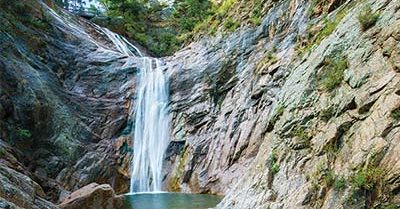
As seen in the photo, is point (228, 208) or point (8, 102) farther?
point (8, 102)

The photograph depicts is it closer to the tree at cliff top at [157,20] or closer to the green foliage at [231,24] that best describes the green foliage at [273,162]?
the green foliage at [231,24]

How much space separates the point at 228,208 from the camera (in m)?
8.96

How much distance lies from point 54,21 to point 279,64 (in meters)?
13.6

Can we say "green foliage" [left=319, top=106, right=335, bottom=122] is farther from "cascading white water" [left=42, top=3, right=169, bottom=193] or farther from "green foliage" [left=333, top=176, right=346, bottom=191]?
"cascading white water" [left=42, top=3, right=169, bottom=193]

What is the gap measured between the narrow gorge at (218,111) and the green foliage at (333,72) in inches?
1.6

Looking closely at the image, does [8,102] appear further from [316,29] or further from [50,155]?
[316,29]

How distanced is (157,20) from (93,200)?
1145 inches

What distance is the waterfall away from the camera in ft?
56.7

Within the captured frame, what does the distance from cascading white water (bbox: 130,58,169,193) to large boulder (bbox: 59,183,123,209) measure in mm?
5932

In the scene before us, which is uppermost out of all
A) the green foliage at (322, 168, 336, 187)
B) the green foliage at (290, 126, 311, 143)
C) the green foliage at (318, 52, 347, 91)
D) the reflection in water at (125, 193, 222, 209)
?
the green foliage at (318, 52, 347, 91)

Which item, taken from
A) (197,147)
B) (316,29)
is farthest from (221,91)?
(316,29)

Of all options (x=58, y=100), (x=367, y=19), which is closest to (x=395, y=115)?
(x=367, y=19)

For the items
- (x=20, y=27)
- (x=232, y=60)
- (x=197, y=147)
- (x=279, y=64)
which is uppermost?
(x=20, y=27)

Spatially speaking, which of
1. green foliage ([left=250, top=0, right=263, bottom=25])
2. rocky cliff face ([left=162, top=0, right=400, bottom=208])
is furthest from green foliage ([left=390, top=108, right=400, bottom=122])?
green foliage ([left=250, top=0, right=263, bottom=25])
